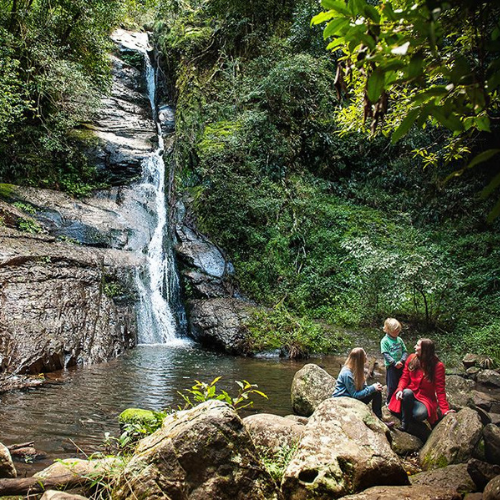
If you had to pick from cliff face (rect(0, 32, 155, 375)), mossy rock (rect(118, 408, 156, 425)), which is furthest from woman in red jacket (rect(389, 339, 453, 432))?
cliff face (rect(0, 32, 155, 375))

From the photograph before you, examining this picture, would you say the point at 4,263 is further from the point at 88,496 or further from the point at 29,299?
the point at 88,496

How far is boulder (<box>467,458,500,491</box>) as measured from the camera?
3.28 meters

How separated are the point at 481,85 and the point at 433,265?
10276 mm

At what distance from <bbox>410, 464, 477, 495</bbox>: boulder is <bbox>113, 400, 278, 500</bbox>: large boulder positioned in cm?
144

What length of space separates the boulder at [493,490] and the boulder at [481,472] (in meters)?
0.26

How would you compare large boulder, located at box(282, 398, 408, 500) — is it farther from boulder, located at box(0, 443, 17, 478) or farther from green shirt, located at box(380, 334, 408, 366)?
boulder, located at box(0, 443, 17, 478)

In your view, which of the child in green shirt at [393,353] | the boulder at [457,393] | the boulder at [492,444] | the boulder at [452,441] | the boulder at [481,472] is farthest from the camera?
the boulder at [457,393]

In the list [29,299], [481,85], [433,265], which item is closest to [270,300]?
[433,265]

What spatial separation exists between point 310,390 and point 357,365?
1.40 m

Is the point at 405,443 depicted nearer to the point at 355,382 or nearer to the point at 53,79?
the point at 355,382

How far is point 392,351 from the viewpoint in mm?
5402

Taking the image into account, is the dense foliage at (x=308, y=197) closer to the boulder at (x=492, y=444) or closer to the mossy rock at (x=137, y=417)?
the mossy rock at (x=137, y=417)

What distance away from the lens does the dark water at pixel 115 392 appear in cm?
514

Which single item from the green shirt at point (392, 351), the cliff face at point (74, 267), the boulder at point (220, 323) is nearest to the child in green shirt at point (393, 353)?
the green shirt at point (392, 351)
